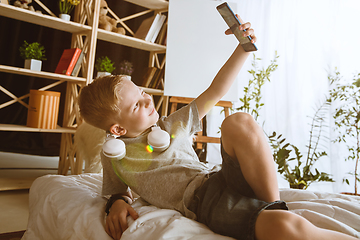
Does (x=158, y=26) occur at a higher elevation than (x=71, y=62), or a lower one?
higher

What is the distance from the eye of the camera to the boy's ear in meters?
0.99

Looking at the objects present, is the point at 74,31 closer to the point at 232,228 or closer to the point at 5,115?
the point at 5,115

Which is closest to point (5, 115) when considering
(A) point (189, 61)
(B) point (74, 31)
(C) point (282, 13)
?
(B) point (74, 31)

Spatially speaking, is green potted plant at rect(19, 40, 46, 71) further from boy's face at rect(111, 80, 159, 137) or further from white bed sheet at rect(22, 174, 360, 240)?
boy's face at rect(111, 80, 159, 137)

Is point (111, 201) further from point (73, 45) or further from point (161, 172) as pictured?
point (73, 45)

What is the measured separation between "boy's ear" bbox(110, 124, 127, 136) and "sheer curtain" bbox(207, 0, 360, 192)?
6.42 feet

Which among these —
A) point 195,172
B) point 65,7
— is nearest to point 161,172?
point 195,172

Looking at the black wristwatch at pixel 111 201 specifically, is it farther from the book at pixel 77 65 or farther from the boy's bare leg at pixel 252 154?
the book at pixel 77 65

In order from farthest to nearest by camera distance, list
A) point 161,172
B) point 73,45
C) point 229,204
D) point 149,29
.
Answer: point 149,29 < point 73,45 < point 161,172 < point 229,204

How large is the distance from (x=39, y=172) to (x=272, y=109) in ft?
7.26

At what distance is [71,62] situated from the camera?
2289 mm

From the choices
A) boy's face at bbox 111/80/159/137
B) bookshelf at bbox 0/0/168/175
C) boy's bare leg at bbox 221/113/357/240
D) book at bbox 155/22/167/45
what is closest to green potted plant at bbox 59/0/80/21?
bookshelf at bbox 0/0/168/175

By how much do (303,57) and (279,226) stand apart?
245cm

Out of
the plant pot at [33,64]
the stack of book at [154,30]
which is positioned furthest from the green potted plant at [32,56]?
the stack of book at [154,30]
